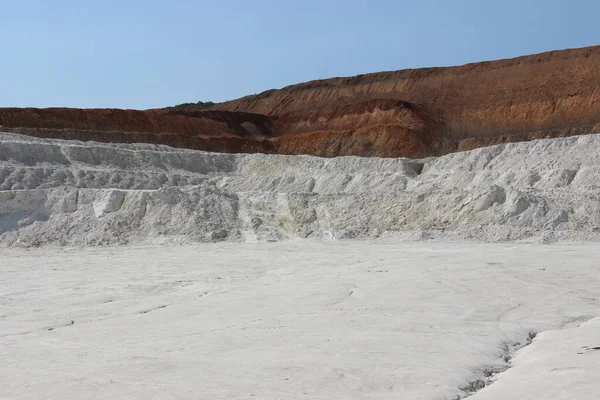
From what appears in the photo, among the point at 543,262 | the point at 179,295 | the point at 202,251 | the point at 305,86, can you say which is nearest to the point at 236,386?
the point at 179,295

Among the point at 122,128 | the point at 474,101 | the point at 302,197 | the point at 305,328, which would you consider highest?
the point at 474,101

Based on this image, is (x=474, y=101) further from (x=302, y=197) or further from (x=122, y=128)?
(x=302, y=197)

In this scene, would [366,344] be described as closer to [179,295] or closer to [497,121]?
[179,295]

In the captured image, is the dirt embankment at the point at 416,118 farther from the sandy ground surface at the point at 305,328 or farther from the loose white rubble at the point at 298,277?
the sandy ground surface at the point at 305,328

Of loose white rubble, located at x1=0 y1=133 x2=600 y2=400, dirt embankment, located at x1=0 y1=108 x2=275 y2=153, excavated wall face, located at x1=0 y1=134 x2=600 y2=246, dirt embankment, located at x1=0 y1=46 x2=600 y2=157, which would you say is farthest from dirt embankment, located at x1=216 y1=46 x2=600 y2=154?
dirt embankment, located at x1=0 y1=108 x2=275 y2=153

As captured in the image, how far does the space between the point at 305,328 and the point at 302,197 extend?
22.1 meters

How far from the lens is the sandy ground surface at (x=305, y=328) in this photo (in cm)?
778

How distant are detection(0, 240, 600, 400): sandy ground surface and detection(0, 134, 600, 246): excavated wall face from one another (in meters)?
6.16

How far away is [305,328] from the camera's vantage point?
10938 millimetres

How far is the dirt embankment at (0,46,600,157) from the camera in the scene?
4803 cm

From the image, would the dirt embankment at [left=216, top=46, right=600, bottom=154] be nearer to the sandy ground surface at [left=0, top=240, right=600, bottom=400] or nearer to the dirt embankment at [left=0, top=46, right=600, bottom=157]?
the dirt embankment at [left=0, top=46, right=600, bottom=157]

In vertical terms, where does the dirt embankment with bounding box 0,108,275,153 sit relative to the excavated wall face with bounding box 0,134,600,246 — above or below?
above

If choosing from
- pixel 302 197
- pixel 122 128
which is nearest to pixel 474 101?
pixel 122 128

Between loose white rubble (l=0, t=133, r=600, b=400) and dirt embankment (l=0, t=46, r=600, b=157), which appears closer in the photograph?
loose white rubble (l=0, t=133, r=600, b=400)
